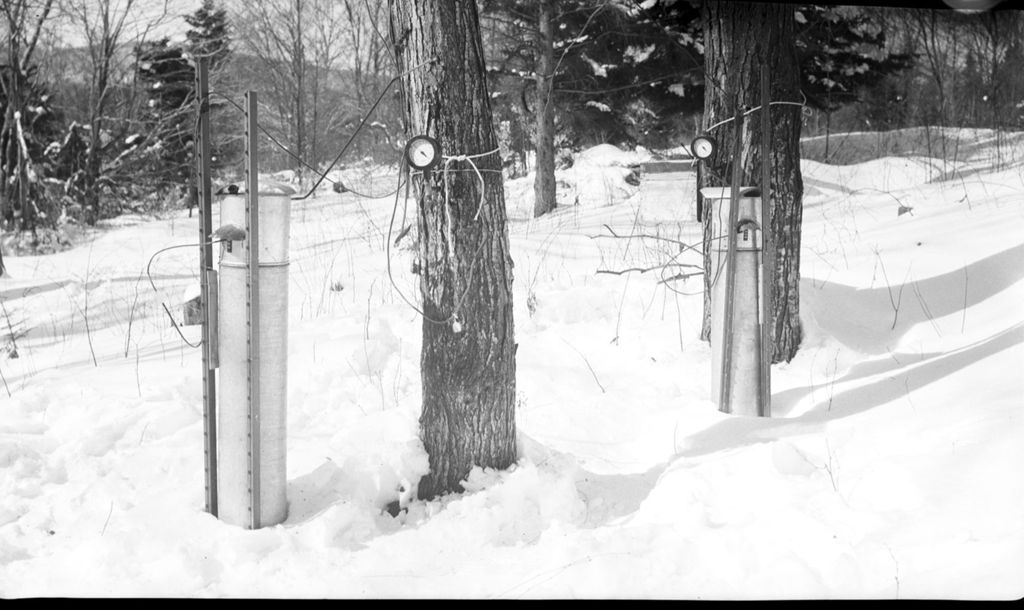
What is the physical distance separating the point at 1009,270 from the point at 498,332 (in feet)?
12.5

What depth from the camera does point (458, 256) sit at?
2.83m

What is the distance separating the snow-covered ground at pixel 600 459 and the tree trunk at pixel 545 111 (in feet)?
21.2

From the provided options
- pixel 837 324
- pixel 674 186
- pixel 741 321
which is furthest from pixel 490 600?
pixel 674 186

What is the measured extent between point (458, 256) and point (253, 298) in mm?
732

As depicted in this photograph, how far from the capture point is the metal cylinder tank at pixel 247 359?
262 cm

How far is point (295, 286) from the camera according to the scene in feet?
23.5

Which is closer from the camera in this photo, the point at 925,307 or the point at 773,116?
the point at 773,116

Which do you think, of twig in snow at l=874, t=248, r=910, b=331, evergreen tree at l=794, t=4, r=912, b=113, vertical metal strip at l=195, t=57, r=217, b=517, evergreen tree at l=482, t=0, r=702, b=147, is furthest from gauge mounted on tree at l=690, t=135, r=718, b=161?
evergreen tree at l=482, t=0, r=702, b=147

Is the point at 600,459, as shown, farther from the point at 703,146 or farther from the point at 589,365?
the point at 703,146

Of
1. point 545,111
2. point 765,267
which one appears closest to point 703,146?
point 765,267

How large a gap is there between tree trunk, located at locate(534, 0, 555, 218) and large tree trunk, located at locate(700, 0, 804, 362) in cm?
746

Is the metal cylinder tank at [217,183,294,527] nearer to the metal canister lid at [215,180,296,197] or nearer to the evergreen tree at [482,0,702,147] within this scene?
the metal canister lid at [215,180,296,197]

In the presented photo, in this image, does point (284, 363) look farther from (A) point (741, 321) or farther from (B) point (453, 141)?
(A) point (741, 321)

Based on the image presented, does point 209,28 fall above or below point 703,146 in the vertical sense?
above
